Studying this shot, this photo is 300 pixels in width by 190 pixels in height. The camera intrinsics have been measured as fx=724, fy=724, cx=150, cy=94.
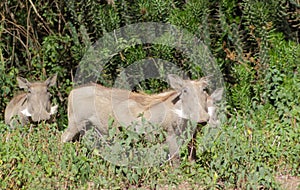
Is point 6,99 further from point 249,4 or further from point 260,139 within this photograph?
point 260,139

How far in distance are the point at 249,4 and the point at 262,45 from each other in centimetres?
50

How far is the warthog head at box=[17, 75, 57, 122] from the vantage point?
850 centimetres

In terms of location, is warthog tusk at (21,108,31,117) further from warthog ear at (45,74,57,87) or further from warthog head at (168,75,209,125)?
warthog head at (168,75,209,125)

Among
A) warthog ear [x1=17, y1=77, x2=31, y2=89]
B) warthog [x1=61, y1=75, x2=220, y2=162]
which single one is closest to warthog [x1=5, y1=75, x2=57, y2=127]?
warthog ear [x1=17, y1=77, x2=31, y2=89]

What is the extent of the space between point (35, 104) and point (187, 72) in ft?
6.01

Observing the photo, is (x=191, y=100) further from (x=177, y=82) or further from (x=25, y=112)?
(x=25, y=112)

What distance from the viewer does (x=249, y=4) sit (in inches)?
326

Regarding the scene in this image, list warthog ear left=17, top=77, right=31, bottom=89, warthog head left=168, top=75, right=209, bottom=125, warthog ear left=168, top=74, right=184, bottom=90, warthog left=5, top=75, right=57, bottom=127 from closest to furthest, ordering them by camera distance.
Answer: warthog head left=168, top=75, right=209, bottom=125, warthog ear left=168, top=74, right=184, bottom=90, warthog left=5, top=75, right=57, bottom=127, warthog ear left=17, top=77, right=31, bottom=89

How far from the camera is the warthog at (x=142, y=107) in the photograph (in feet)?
23.0

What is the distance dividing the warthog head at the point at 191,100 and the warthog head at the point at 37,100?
2016 mm

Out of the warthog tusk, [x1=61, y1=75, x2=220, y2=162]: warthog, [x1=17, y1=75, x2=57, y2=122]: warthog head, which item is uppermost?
[x1=61, y1=75, x2=220, y2=162]: warthog

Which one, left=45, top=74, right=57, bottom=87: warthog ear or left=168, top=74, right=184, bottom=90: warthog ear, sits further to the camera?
left=45, top=74, right=57, bottom=87: warthog ear

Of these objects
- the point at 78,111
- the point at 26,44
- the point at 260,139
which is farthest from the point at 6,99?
the point at 260,139

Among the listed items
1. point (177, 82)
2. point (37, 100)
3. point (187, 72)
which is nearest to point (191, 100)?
point (177, 82)
